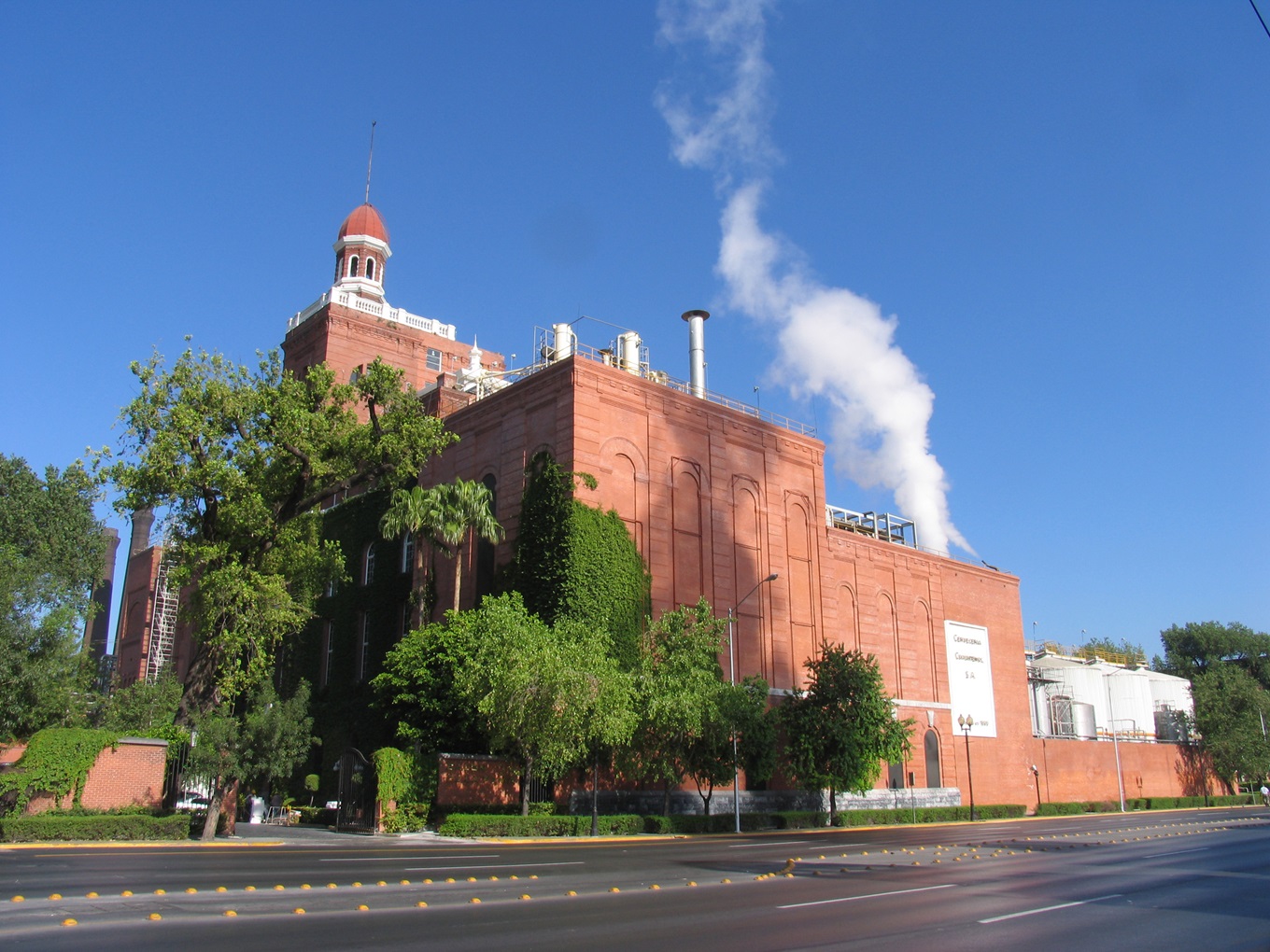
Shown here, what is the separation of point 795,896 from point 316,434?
23.6m

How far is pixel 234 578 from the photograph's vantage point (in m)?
31.5

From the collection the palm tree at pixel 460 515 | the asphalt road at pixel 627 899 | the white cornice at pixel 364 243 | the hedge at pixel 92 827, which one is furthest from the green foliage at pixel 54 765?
the white cornice at pixel 364 243

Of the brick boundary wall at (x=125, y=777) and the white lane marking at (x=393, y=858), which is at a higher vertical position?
the brick boundary wall at (x=125, y=777)

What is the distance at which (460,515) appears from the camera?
39469 millimetres

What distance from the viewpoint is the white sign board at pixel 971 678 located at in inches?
2453

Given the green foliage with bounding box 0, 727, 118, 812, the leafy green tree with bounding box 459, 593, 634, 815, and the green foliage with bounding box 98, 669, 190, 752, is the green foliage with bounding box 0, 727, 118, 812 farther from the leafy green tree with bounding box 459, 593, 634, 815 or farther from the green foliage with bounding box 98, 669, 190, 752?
the green foliage with bounding box 98, 669, 190, 752

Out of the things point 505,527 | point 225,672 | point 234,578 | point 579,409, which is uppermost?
point 579,409

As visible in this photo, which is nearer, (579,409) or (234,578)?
(234,578)

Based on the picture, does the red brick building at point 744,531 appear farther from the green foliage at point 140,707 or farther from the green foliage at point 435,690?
the green foliage at point 140,707

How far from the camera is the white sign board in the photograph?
2453 inches

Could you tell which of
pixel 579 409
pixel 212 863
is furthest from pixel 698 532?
pixel 212 863

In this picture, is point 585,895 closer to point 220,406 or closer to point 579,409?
point 220,406

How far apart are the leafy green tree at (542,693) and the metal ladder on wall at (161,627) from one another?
46.6 meters

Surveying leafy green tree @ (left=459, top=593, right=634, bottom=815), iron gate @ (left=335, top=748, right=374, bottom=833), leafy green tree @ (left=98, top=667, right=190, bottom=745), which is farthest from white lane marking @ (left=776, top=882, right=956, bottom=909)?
leafy green tree @ (left=98, top=667, right=190, bottom=745)
